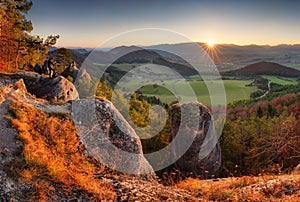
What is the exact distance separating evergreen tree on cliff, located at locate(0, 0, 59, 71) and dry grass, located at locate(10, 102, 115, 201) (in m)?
15.3

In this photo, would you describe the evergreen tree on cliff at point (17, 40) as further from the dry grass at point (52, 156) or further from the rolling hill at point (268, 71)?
the rolling hill at point (268, 71)

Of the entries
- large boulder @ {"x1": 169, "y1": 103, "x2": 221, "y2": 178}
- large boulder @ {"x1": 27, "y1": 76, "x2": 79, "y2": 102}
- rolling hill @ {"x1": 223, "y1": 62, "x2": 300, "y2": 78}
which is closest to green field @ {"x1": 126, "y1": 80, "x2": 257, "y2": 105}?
rolling hill @ {"x1": 223, "y1": 62, "x2": 300, "y2": 78}

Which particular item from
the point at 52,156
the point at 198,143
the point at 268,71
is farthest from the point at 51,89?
the point at 268,71

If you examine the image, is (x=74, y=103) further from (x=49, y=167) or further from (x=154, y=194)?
(x=154, y=194)

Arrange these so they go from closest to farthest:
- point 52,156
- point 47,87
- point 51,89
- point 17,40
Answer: point 52,156
point 51,89
point 47,87
point 17,40

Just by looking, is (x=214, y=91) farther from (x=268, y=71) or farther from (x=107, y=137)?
(x=107, y=137)

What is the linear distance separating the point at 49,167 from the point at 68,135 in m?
3.63

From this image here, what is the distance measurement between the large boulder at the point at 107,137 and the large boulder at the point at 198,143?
1053 cm

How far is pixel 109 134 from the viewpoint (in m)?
12.7

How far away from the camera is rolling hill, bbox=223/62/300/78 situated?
19038cm

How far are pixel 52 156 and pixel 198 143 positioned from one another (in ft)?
52.9

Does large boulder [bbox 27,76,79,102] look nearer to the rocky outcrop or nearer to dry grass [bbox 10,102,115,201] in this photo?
the rocky outcrop

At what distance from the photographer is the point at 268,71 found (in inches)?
7702

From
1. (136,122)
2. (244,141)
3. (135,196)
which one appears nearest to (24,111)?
(135,196)
